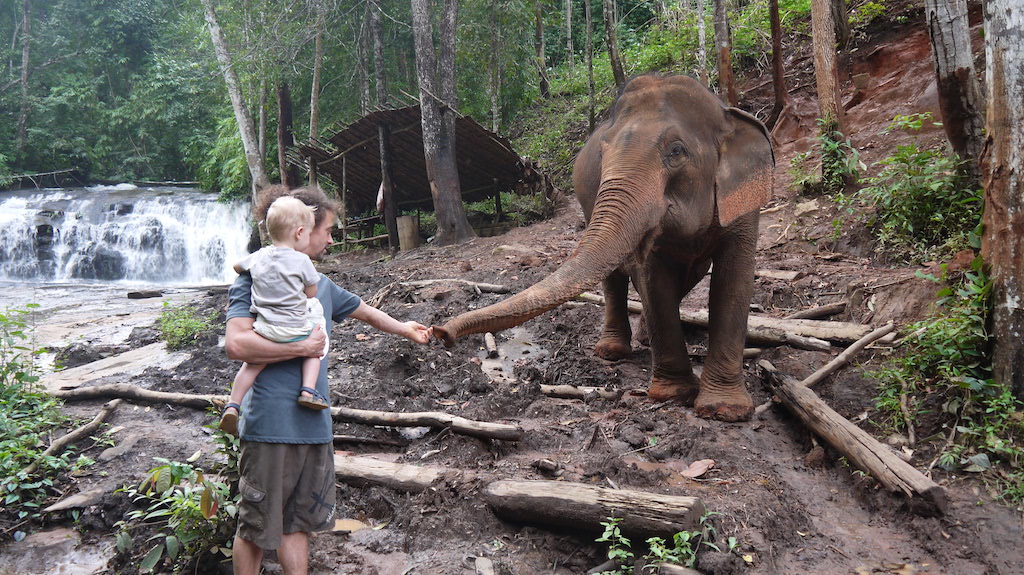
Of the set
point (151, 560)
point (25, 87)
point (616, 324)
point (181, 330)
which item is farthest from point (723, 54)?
point (25, 87)

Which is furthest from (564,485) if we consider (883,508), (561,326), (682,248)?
(561,326)

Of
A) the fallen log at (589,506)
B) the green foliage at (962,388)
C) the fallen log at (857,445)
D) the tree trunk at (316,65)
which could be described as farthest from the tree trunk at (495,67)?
the fallen log at (589,506)

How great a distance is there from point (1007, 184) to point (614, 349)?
3.66 meters

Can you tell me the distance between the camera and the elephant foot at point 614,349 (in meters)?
6.91

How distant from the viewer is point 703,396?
16.7ft

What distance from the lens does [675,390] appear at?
5.39 metres

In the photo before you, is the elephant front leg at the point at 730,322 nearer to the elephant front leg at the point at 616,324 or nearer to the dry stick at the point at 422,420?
the dry stick at the point at 422,420

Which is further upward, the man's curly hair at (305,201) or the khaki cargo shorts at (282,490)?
the man's curly hair at (305,201)

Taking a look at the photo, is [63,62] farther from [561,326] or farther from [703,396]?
[703,396]

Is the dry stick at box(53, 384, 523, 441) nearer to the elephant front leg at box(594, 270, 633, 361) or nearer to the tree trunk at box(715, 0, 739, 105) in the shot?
the elephant front leg at box(594, 270, 633, 361)

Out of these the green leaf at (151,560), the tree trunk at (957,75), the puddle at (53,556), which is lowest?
the puddle at (53,556)

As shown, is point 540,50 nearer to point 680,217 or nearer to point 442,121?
point 442,121

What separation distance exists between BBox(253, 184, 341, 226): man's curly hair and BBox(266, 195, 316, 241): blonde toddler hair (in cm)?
11

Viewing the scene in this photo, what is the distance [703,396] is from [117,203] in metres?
24.2
